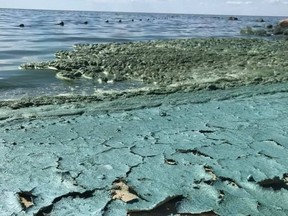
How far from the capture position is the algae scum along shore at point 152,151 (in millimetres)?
2584

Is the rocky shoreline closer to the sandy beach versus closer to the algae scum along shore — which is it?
the algae scum along shore

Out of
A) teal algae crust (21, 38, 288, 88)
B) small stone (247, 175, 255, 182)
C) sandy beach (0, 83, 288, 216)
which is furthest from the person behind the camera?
teal algae crust (21, 38, 288, 88)

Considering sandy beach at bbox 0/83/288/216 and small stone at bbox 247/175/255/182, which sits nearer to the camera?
sandy beach at bbox 0/83/288/216

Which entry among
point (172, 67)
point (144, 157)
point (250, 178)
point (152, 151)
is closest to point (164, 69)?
point (172, 67)

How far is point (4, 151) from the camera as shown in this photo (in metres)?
3.41

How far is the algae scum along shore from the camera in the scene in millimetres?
2584

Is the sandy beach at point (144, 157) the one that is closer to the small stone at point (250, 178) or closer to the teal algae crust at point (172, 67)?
the small stone at point (250, 178)

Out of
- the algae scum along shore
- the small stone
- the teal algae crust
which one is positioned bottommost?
the teal algae crust

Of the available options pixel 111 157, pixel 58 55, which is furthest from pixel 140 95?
pixel 58 55

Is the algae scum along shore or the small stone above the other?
the small stone

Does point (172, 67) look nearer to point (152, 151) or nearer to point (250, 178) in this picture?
point (152, 151)

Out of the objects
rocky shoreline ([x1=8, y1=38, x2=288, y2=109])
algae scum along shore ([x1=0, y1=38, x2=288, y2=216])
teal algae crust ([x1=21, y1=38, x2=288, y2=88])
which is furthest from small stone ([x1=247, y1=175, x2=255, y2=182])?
teal algae crust ([x1=21, y1=38, x2=288, y2=88])

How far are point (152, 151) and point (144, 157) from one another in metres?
0.16

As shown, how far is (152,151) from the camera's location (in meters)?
3.41
